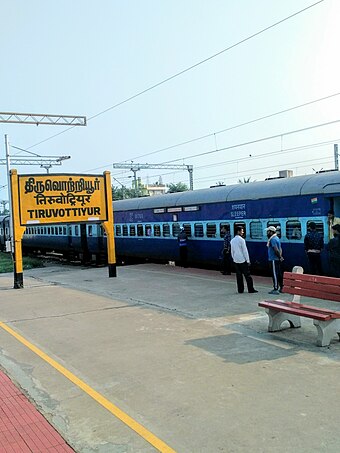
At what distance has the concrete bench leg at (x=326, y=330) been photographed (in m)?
6.78

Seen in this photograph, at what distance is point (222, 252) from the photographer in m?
16.9

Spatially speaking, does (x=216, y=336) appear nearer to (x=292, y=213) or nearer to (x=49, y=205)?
(x=292, y=213)

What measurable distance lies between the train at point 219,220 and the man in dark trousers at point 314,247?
0.32 m

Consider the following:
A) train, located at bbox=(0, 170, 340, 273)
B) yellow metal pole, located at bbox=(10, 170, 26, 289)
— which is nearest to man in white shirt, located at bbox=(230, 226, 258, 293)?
train, located at bbox=(0, 170, 340, 273)

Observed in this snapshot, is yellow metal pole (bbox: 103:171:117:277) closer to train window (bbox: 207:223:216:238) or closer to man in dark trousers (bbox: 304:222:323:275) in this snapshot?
train window (bbox: 207:223:216:238)

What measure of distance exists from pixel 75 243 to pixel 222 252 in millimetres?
14300

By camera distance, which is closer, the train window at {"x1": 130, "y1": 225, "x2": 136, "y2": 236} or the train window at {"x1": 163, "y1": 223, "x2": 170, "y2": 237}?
Result: the train window at {"x1": 163, "y1": 223, "x2": 170, "y2": 237}

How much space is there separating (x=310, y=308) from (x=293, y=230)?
23.2ft

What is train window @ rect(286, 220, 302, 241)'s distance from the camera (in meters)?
13.9

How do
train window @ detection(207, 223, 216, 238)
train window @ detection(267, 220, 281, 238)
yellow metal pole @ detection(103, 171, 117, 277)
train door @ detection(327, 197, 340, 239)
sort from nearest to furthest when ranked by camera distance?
train door @ detection(327, 197, 340, 239), train window @ detection(267, 220, 281, 238), yellow metal pole @ detection(103, 171, 117, 277), train window @ detection(207, 223, 216, 238)

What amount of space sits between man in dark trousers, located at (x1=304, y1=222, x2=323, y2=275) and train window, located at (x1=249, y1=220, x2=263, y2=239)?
2.88 meters

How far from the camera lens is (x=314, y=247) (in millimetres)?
12453

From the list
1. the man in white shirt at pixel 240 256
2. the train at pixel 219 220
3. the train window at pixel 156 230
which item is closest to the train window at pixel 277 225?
the train at pixel 219 220

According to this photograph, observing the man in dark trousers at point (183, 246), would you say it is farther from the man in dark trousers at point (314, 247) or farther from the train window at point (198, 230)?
the man in dark trousers at point (314, 247)
